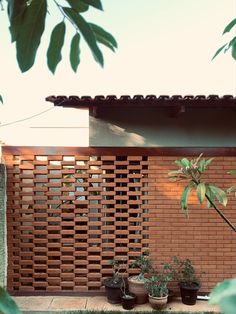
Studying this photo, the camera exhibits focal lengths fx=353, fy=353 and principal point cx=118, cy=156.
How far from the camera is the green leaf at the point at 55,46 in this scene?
78cm

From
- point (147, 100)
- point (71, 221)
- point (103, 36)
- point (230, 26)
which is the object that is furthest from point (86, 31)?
point (71, 221)

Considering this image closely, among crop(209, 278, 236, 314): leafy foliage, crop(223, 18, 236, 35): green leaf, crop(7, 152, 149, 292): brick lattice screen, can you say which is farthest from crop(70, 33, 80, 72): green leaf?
crop(7, 152, 149, 292): brick lattice screen

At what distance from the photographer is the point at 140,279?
5797mm

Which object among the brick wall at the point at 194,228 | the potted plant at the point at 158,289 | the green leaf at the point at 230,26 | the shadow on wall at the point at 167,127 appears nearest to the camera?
the green leaf at the point at 230,26

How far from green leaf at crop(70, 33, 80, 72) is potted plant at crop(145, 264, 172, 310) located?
5207 millimetres

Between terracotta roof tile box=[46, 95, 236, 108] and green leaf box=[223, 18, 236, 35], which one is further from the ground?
terracotta roof tile box=[46, 95, 236, 108]

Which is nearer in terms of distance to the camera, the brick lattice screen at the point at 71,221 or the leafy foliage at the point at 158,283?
the leafy foliage at the point at 158,283

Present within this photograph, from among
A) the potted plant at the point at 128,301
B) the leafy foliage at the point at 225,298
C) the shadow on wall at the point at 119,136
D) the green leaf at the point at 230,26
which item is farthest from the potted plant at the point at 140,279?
the leafy foliage at the point at 225,298

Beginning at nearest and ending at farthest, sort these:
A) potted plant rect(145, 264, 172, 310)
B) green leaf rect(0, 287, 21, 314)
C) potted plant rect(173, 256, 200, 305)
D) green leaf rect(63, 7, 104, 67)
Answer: green leaf rect(0, 287, 21, 314), green leaf rect(63, 7, 104, 67), potted plant rect(145, 264, 172, 310), potted plant rect(173, 256, 200, 305)

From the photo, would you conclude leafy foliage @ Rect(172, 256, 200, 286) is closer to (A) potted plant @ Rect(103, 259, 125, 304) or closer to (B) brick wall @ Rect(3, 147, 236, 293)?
(B) brick wall @ Rect(3, 147, 236, 293)

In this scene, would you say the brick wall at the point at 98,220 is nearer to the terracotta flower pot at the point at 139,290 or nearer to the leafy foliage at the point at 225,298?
the terracotta flower pot at the point at 139,290

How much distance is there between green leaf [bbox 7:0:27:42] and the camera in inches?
30.5

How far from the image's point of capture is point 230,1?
1.13m

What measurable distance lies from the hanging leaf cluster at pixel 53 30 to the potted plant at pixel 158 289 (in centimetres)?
527
